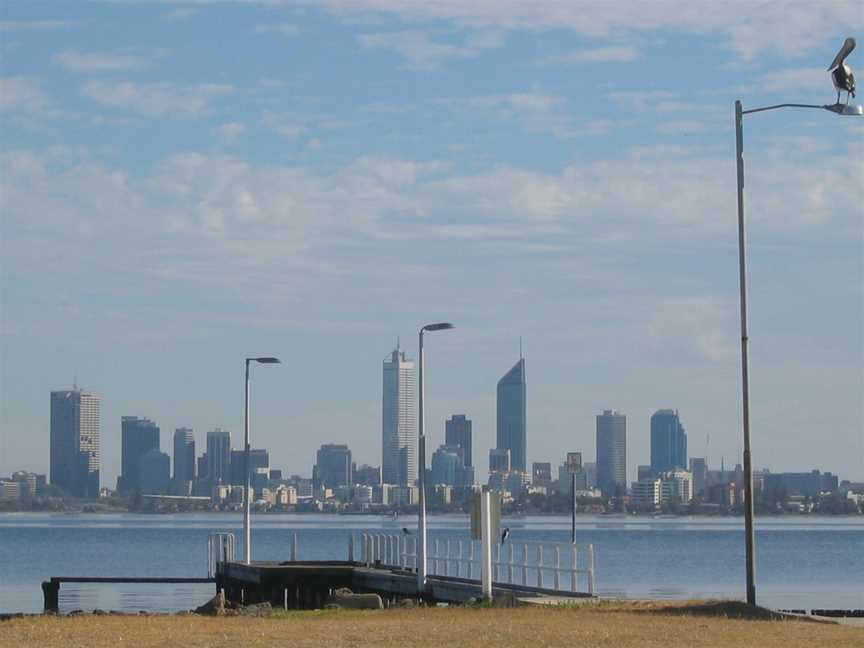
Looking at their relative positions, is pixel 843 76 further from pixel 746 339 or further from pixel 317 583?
pixel 317 583

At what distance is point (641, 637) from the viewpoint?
87.5 ft

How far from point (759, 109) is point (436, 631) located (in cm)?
1337

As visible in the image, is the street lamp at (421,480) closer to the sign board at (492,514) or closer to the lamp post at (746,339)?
the sign board at (492,514)

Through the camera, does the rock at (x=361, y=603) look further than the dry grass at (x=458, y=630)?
Yes

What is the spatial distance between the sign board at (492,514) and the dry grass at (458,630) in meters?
3.40

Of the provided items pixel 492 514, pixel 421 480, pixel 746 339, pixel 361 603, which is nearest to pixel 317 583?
pixel 421 480

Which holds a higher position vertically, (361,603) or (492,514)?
(492,514)

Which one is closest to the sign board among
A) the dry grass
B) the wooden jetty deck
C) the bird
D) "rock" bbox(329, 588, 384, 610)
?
"rock" bbox(329, 588, 384, 610)

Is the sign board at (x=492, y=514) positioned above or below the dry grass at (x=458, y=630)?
above

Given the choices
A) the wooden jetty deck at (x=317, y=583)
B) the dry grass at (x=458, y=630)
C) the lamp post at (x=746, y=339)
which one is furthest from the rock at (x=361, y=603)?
the lamp post at (x=746, y=339)

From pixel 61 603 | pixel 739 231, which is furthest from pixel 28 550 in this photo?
pixel 739 231

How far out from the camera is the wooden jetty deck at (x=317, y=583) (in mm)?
44781

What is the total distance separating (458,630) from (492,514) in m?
9.28

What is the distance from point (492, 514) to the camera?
37.5 m
